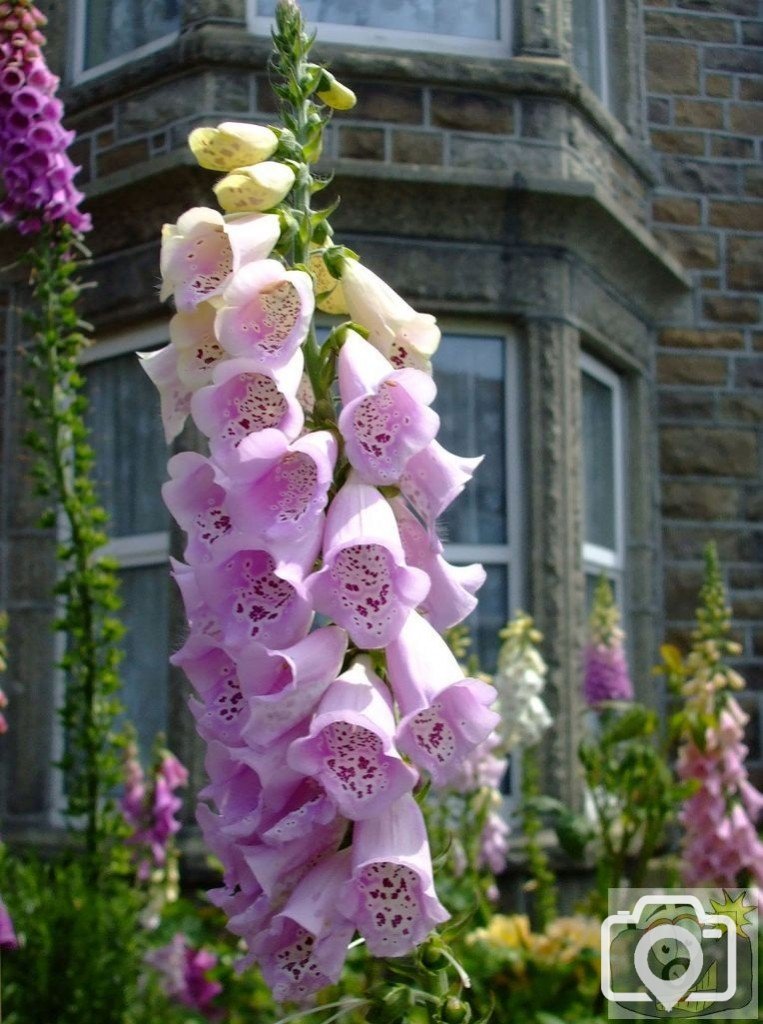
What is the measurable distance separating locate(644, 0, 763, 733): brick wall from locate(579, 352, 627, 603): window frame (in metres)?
0.23

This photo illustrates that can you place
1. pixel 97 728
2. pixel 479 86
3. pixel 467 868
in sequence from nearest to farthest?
1. pixel 97 728
2. pixel 467 868
3. pixel 479 86

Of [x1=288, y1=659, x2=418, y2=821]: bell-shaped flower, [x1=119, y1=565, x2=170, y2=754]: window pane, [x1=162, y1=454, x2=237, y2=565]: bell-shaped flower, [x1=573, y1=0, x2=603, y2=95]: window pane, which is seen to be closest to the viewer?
[x1=288, y1=659, x2=418, y2=821]: bell-shaped flower

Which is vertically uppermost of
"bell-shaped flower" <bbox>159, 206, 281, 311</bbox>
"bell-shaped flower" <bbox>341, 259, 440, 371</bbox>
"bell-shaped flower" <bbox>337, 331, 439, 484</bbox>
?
"bell-shaped flower" <bbox>159, 206, 281, 311</bbox>

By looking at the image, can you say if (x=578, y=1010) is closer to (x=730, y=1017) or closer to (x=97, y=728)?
(x=730, y=1017)

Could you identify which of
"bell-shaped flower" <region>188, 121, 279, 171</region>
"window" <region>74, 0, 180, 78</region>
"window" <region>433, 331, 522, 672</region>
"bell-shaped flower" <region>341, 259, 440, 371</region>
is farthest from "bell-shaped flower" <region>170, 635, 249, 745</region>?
"window" <region>74, 0, 180, 78</region>

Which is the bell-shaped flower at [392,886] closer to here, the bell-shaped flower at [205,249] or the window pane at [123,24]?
the bell-shaped flower at [205,249]

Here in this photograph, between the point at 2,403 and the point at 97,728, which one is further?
the point at 2,403

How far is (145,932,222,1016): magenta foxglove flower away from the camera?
3.33 meters

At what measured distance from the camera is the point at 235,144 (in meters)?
1.13

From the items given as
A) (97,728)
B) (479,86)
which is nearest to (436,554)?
(97,728)

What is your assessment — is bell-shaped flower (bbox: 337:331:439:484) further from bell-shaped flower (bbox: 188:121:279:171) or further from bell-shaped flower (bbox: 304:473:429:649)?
bell-shaped flower (bbox: 188:121:279:171)

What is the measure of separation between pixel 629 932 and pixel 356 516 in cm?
182

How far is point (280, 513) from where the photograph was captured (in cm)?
100

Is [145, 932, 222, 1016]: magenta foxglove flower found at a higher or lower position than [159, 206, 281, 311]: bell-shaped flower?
lower
